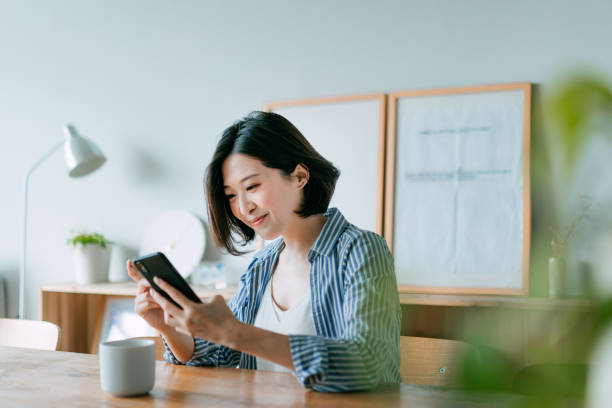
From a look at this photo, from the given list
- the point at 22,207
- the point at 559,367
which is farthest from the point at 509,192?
the point at 22,207

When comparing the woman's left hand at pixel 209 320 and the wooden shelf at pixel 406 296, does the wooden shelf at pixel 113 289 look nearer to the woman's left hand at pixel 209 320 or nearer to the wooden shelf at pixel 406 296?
the wooden shelf at pixel 406 296

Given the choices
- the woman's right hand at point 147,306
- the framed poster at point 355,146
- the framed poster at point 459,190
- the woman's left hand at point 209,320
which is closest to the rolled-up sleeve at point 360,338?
the woman's left hand at point 209,320

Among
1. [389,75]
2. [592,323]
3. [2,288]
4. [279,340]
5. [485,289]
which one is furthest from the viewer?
[2,288]

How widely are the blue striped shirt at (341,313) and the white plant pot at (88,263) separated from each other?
151 cm

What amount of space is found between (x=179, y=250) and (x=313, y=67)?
1.12 meters

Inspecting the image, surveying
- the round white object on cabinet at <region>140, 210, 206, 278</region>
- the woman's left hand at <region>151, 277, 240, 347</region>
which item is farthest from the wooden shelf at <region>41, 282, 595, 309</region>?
the woman's left hand at <region>151, 277, 240, 347</region>

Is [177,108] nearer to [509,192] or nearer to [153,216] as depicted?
[153,216]

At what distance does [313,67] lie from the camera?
8.54 ft

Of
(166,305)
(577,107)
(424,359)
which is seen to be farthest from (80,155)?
(577,107)

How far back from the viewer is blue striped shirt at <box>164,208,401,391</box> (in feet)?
3.32

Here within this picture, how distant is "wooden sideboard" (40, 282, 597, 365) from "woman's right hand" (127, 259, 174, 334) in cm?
64

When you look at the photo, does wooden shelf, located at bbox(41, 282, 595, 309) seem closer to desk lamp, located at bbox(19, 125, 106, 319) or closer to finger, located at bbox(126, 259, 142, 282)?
desk lamp, located at bbox(19, 125, 106, 319)

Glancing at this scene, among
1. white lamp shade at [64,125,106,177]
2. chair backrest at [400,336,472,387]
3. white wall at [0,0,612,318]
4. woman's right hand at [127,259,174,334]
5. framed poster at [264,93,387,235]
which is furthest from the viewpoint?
white lamp shade at [64,125,106,177]

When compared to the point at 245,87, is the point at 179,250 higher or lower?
lower
